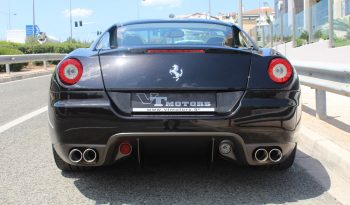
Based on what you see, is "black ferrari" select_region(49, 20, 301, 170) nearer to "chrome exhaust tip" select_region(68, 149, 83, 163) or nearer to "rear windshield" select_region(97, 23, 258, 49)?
"chrome exhaust tip" select_region(68, 149, 83, 163)

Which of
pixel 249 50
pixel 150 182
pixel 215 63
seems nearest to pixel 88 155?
pixel 150 182

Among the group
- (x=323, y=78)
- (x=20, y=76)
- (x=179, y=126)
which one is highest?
(x=20, y=76)

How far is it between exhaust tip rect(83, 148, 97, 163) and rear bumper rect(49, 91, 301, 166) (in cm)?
4

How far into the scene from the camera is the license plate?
3.53 metres

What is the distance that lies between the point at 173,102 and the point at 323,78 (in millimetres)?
3183

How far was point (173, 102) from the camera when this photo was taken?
139 inches

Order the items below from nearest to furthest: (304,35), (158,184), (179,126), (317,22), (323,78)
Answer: (179,126)
(158,184)
(323,78)
(317,22)
(304,35)

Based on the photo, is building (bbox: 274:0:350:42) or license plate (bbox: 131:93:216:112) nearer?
license plate (bbox: 131:93:216:112)

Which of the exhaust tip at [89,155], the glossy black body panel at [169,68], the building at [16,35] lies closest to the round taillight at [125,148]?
the exhaust tip at [89,155]

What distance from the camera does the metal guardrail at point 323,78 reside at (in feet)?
17.8

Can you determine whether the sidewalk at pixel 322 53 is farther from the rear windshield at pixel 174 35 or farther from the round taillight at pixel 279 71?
the round taillight at pixel 279 71

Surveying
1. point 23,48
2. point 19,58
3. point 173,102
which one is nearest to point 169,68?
point 173,102

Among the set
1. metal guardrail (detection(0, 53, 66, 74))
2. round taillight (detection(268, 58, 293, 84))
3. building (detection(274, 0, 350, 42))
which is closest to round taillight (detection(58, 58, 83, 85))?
round taillight (detection(268, 58, 293, 84))

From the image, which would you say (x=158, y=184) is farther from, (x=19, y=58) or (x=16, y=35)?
(x=16, y=35)
